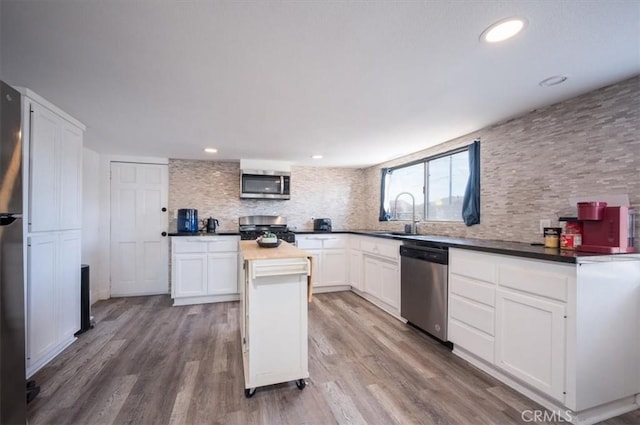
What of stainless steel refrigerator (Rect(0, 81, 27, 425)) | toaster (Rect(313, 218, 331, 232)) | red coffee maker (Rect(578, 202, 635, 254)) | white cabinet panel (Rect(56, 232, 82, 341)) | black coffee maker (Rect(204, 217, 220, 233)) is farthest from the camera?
toaster (Rect(313, 218, 331, 232))

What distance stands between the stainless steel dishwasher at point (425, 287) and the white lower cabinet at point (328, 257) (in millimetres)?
1422

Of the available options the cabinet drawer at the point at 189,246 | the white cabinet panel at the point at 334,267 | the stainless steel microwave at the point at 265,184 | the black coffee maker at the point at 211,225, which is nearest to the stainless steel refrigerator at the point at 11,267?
the cabinet drawer at the point at 189,246

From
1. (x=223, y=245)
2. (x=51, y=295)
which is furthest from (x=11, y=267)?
(x=223, y=245)

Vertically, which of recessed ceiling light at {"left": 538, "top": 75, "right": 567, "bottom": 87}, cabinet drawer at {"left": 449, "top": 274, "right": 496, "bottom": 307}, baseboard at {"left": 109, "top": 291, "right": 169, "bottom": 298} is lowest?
baseboard at {"left": 109, "top": 291, "right": 169, "bottom": 298}

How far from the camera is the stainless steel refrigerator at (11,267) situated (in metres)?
1.33

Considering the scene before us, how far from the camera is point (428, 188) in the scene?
Answer: 3746 millimetres

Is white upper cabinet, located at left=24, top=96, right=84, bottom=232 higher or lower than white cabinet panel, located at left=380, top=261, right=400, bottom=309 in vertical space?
higher

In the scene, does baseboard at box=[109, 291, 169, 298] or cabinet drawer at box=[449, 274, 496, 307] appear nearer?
cabinet drawer at box=[449, 274, 496, 307]

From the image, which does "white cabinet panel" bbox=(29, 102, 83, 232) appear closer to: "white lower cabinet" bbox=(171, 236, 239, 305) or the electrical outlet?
"white lower cabinet" bbox=(171, 236, 239, 305)

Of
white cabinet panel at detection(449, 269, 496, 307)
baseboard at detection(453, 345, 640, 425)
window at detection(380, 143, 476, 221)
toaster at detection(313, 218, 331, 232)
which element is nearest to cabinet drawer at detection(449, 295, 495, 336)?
white cabinet panel at detection(449, 269, 496, 307)

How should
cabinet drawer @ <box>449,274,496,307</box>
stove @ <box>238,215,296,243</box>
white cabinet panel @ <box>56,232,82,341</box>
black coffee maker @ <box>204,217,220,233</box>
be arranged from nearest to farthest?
1. cabinet drawer @ <box>449,274,496,307</box>
2. white cabinet panel @ <box>56,232,82,341</box>
3. black coffee maker @ <box>204,217,220,233</box>
4. stove @ <box>238,215,296,243</box>

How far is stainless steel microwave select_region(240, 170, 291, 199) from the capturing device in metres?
4.32

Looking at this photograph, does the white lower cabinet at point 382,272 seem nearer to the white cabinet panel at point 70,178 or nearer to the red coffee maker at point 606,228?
the red coffee maker at point 606,228

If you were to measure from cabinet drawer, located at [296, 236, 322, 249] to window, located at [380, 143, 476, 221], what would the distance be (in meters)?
1.16
